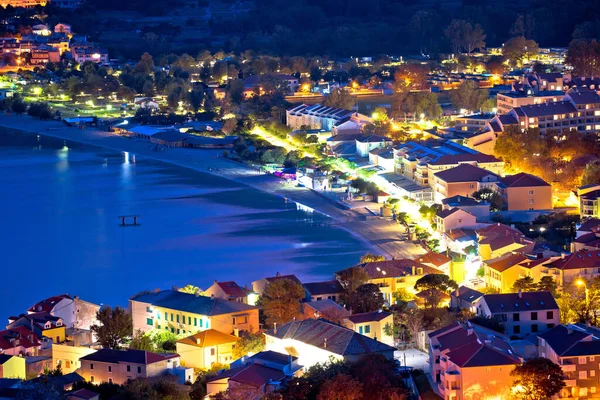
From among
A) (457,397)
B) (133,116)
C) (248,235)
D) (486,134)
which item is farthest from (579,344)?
(133,116)

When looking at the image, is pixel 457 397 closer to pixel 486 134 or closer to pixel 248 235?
pixel 248 235

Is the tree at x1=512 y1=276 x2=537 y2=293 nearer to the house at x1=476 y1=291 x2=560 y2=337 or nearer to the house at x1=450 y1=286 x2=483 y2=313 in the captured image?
the house at x1=450 y1=286 x2=483 y2=313

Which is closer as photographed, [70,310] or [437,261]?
[70,310]

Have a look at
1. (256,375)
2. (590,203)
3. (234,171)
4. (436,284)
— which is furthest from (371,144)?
(256,375)

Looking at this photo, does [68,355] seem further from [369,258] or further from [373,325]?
[369,258]

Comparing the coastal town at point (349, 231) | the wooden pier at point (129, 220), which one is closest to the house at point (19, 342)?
the coastal town at point (349, 231)

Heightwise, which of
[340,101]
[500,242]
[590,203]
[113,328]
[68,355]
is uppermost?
[340,101]

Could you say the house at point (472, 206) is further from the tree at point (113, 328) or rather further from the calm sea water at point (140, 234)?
the tree at point (113, 328)
